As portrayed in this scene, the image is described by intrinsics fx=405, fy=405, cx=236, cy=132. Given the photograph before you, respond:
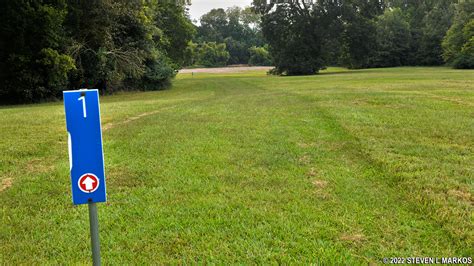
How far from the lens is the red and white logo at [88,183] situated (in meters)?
2.24

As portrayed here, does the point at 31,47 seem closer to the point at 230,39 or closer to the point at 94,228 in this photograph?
the point at 94,228

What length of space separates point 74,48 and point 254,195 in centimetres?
1838

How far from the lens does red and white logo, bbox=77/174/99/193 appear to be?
224 centimetres

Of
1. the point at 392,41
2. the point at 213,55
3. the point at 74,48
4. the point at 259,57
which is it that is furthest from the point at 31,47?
the point at 259,57

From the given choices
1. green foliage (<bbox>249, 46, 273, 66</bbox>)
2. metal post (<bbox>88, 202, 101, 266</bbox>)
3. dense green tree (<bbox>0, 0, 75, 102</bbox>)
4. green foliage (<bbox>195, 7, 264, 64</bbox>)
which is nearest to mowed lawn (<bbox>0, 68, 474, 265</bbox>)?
metal post (<bbox>88, 202, 101, 266</bbox>)

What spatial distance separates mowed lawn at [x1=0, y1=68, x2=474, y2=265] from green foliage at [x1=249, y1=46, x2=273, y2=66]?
89.1 metres

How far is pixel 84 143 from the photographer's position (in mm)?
2188

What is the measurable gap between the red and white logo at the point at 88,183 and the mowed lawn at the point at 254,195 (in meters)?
1.21

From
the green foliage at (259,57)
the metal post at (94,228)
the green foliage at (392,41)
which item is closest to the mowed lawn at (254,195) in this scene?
the metal post at (94,228)

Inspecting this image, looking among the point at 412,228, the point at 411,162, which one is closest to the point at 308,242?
the point at 412,228

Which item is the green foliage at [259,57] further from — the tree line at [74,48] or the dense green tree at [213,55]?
the tree line at [74,48]

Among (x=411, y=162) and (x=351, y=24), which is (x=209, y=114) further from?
(x=351, y=24)

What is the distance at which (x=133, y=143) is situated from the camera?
26.0 ft

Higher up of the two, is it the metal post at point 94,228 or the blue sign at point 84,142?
the blue sign at point 84,142
